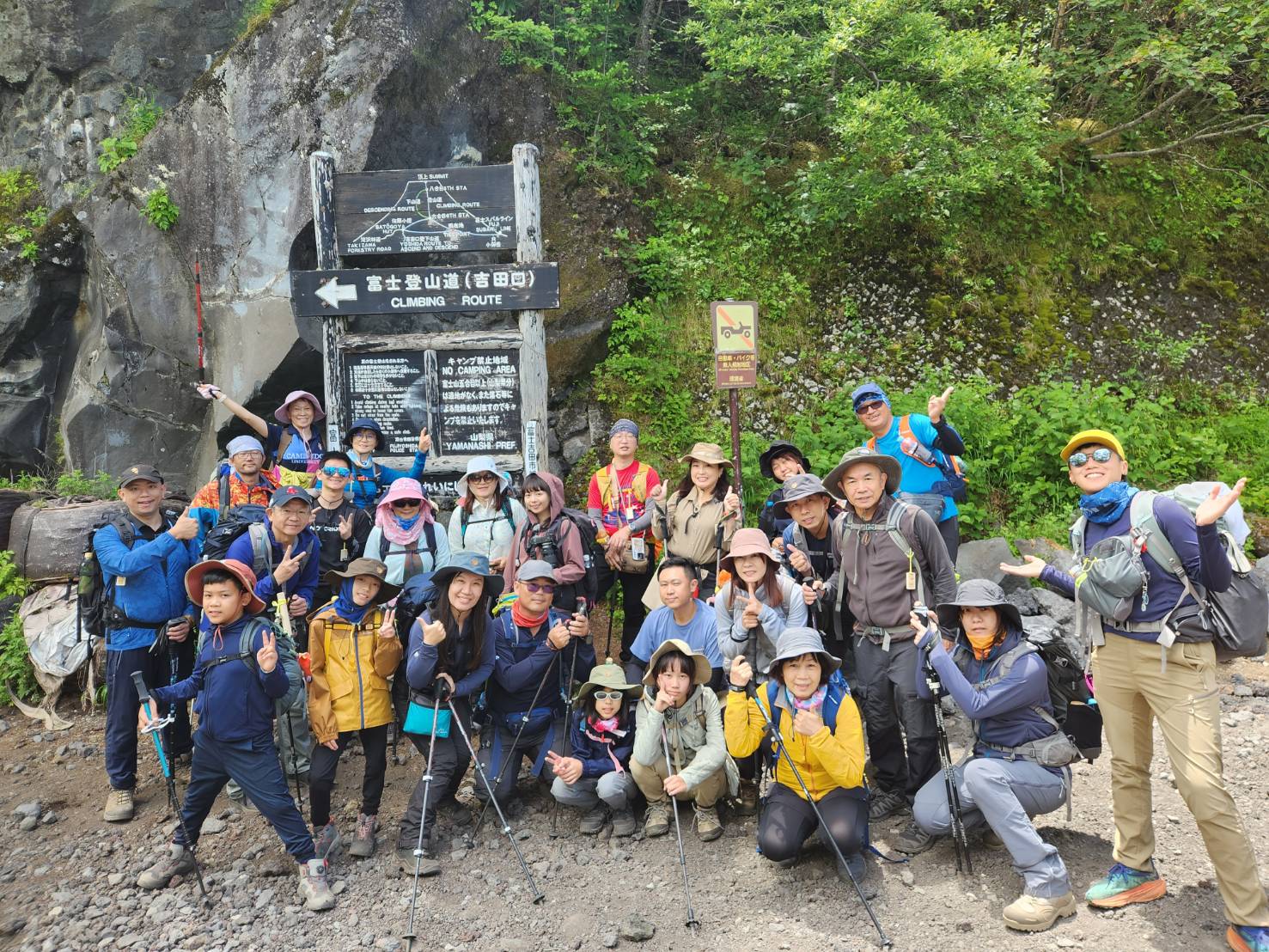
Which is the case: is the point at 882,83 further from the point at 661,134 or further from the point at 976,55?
the point at 661,134

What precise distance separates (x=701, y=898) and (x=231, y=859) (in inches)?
126

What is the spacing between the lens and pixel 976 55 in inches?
378

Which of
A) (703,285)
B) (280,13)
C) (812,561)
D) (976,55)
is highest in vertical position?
(280,13)

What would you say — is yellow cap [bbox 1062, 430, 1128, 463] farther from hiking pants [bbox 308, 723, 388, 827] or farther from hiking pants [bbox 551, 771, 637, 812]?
hiking pants [bbox 308, 723, 388, 827]

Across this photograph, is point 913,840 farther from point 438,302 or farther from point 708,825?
point 438,302

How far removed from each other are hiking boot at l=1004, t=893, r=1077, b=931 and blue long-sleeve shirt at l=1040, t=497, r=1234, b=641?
58.9 inches

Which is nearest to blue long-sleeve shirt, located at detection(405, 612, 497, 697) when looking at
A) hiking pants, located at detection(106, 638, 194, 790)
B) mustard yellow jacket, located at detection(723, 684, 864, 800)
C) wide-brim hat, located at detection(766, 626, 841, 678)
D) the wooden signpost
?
mustard yellow jacket, located at detection(723, 684, 864, 800)

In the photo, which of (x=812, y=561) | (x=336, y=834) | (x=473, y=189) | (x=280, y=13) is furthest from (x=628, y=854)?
(x=280, y=13)

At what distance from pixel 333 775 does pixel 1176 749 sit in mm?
5000

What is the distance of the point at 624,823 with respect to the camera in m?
5.92

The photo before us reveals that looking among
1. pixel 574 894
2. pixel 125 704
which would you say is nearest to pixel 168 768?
pixel 125 704

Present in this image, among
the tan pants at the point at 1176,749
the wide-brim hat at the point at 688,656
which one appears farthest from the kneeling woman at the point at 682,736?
the tan pants at the point at 1176,749

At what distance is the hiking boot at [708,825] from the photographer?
18.6ft

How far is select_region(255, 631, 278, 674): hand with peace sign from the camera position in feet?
17.1
